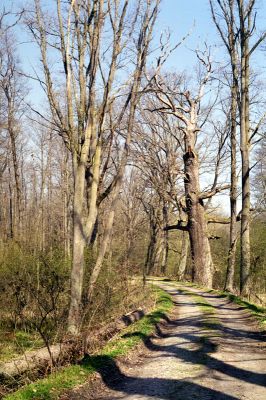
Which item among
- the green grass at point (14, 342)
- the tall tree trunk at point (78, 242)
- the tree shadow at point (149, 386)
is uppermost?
the tall tree trunk at point (78, 242)

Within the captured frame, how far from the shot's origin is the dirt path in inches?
236

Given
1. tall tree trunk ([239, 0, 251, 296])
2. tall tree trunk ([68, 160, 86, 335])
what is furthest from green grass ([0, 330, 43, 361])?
tall tree trunk ([239, 0, 251, 296])

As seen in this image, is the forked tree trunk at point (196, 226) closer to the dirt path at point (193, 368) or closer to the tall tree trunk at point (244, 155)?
the tall tree trunk at point (244, 155)

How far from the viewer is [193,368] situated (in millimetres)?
7121

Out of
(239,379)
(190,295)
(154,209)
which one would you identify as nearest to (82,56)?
(239,379)

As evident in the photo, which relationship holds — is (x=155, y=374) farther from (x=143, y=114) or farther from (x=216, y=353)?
(x=143, y=114)

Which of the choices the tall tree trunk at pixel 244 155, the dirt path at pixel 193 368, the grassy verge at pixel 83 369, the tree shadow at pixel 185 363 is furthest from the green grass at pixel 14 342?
the tall tree trunk at pixel 244 155

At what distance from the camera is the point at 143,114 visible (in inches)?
1303

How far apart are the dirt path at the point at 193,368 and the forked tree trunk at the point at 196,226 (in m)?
11.7

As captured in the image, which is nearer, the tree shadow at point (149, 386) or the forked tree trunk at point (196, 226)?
the tree shadow at point (149, 386)

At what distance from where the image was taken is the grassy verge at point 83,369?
5684 millimetres

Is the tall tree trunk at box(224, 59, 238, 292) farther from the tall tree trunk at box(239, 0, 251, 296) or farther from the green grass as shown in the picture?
the green grass

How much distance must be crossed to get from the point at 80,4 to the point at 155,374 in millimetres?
9594

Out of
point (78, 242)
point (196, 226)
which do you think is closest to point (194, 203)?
point (196, 226)
